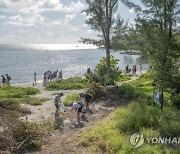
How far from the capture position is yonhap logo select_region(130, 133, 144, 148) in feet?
45.4

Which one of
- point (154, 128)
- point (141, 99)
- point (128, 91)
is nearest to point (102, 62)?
point (128, 91)

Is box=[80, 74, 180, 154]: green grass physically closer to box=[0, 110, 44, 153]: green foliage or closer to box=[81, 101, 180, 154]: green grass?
box=[81, 101, 180, 154]: green grass

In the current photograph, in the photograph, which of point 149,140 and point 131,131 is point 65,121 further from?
point 149,140

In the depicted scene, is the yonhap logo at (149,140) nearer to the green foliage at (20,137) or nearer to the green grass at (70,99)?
the green foliage at (20,137)

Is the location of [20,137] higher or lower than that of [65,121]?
higher

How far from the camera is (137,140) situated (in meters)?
14.3

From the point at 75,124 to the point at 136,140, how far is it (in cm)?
539

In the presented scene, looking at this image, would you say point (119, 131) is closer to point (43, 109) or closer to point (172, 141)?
point (172, 141)

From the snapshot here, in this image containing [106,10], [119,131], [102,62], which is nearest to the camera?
[119,131]

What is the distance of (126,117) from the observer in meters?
17.5

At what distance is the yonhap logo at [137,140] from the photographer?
13.9m

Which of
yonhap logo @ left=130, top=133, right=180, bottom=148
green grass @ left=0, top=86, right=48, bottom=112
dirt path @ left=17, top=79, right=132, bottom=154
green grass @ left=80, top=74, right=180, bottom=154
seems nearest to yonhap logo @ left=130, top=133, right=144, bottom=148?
yonhap logo @ left=130, top=133, right=180, bottom=148

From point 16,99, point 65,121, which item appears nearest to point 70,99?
point 16,99

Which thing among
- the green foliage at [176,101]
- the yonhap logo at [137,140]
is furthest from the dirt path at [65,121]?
the green foliage at [176,101]
